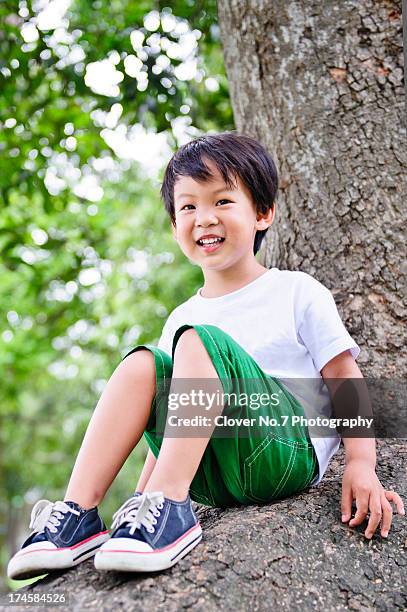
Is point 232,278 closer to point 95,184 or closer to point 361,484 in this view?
point 361,484

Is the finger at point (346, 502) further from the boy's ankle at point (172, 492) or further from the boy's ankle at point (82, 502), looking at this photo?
the boy's ankle at point (82, 502)

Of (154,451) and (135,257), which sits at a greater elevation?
(135,257)

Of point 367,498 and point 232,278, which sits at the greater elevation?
point 232,278

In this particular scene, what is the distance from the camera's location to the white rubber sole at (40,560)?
128 cm

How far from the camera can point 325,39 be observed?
221cm

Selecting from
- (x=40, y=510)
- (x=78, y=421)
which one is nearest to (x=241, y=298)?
(x=40, y=510)

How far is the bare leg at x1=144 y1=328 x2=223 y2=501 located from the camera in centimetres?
132

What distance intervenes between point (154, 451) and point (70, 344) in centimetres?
654

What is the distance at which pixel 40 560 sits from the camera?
50.4 inches

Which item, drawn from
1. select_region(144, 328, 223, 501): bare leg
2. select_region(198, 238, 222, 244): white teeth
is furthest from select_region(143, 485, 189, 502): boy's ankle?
select_region(198, 238, 222, 244): white teeth

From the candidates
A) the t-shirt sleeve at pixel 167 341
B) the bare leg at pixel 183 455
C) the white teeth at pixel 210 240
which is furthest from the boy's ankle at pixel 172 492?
the white teeth at pixel 210 240

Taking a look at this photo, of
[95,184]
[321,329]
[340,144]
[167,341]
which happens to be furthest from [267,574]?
[95,184]

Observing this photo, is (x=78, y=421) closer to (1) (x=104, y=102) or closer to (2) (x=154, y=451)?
(1) (x=104, y=102)

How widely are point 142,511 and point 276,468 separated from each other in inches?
14.1
